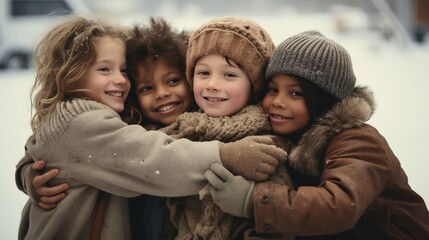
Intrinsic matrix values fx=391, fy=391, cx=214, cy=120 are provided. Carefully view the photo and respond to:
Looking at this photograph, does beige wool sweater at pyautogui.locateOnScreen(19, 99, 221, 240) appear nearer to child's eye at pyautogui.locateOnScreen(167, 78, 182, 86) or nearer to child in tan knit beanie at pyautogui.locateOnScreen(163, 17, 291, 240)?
child in tan knit beanie at pyautogui.locateOnScreen(163, 17, 291, 240)

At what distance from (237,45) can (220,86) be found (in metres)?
0.16

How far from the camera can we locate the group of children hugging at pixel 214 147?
45.1 inches

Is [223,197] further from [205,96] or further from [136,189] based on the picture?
[205,96]

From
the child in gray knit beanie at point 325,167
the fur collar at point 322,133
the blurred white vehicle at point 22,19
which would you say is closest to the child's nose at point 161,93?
the child in gray knit beanie at point 325,167

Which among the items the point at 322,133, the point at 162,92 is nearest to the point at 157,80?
the point at 162,92

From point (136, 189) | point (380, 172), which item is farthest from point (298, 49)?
point (136, 189)

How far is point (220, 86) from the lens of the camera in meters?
1.39

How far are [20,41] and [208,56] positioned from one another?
278 inches

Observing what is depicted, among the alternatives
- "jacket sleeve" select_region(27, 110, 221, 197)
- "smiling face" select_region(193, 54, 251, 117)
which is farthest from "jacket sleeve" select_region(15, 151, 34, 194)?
"smiling face" select_region(193, 54, 251, 117)

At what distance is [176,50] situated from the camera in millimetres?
1579

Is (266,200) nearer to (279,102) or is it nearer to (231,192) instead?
(231,192)

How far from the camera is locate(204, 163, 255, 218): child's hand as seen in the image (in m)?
1.13

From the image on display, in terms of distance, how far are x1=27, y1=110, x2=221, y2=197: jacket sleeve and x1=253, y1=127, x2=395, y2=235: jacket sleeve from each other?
21 centimetres

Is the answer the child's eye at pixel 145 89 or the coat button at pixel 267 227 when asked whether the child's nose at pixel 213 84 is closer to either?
the child's eye at pixel 145 89
